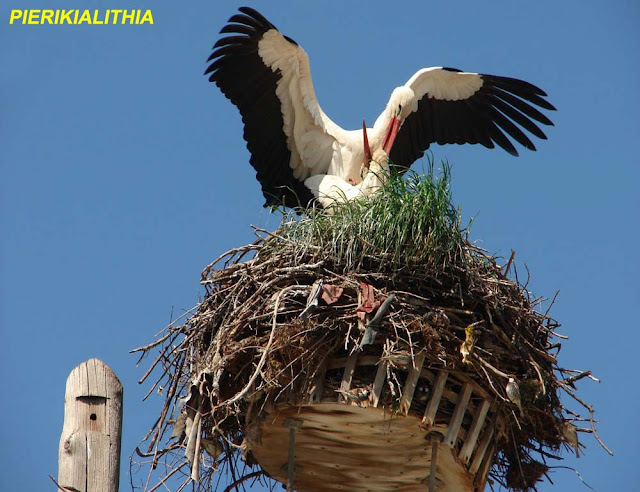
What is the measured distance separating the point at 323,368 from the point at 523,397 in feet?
3.47

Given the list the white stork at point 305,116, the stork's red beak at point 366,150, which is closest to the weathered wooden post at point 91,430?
the white stork at point 305,116

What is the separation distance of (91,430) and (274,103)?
407 centimetres

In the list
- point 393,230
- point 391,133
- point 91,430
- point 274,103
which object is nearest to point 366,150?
point 391,133

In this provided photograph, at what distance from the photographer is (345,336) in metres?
6.15

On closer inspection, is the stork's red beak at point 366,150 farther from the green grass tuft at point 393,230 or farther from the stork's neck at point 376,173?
the green grass tuft at point 393,230

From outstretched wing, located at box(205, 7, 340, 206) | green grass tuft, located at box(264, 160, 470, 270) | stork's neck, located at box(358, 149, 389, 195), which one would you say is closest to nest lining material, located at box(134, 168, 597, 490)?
green grass tuft, located at box(264, 160, 470, 270)

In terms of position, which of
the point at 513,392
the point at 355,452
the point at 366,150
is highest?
the point at 366,150

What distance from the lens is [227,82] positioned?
28.6 ft

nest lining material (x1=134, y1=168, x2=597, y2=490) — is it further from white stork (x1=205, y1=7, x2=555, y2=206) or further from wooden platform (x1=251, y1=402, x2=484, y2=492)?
white stork (x1=205, y1=7, x2=555, y2=206)

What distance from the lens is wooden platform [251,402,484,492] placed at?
605cm

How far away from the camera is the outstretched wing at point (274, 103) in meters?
8.57

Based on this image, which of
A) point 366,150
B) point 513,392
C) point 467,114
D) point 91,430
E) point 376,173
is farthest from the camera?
point 467,114

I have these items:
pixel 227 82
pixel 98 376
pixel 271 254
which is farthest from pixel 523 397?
pixel 227 82

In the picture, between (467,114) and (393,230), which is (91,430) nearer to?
(393,230)
